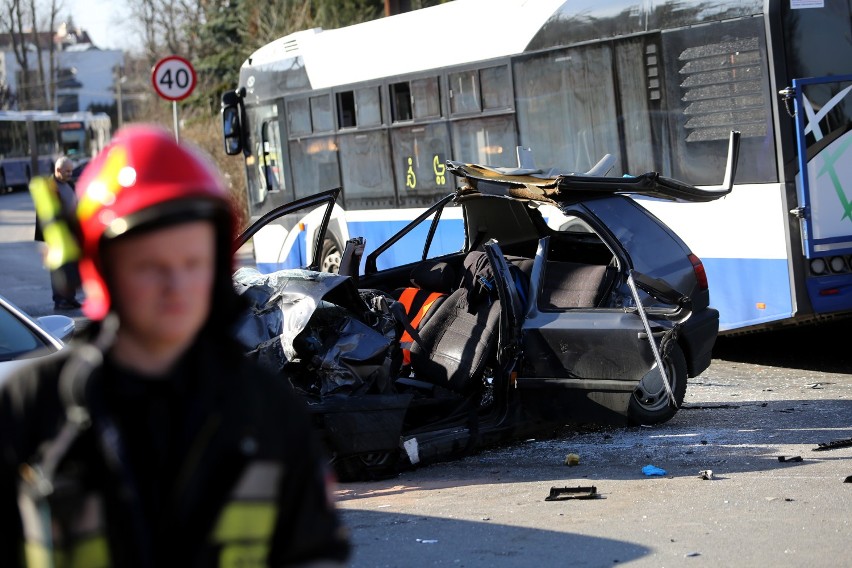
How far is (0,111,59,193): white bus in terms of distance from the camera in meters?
57.4

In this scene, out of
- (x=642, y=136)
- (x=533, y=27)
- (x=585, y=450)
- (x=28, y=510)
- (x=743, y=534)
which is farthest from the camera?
(x=533, y=27)

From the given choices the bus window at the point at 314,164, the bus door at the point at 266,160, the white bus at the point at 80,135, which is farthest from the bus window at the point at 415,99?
the white bus at the point at 80,135

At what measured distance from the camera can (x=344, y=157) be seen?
16406mm

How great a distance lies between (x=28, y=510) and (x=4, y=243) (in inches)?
1190

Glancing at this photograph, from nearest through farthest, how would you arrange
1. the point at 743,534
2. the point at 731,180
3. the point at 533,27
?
the point at 743,534 → the point at 731,180 → the point at 533,27

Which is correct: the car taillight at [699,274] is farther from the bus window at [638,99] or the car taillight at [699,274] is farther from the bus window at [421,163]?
the bus window at [421,163]

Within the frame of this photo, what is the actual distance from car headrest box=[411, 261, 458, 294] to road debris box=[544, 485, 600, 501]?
7.78ft

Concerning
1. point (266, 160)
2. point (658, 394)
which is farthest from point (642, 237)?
point (266, 160)

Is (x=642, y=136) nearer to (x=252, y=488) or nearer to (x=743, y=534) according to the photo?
(x=743, y=534)

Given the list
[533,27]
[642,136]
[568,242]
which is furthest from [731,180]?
[533,27]

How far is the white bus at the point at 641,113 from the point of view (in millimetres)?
10500

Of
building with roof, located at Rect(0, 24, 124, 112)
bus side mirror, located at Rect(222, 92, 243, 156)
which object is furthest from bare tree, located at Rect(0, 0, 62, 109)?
bus side mirror, located at Rect(222, 92, 243, 156)

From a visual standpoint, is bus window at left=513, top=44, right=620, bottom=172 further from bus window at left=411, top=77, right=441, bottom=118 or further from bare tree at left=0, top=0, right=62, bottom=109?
bare tree at left=0, top=0, right=62, bottom=109

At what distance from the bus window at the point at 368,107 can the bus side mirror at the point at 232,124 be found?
328cm
